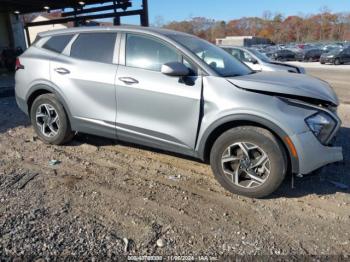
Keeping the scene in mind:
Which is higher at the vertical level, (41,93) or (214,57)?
(214,57)

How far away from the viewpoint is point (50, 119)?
16.8 feet

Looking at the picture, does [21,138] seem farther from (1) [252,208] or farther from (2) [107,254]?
(1) [252,208]

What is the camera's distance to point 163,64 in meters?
3.95

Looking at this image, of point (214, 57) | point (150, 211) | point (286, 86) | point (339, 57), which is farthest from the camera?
point (339, 57)

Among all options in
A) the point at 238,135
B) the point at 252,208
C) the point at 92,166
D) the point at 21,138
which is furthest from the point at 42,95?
the point at 252,208

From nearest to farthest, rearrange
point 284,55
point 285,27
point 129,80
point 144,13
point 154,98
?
point 154,98
point 129,80
point 144,13
point 284,55
point 285,27

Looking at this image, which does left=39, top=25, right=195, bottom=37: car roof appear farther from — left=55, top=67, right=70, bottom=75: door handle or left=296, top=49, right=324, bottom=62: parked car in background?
left=296, top=49, right=324, bottom=62: parked car in background

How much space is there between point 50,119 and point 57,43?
44.9 inches

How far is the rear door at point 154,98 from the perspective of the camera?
3861mm

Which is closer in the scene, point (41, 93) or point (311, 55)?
point (41, 93)

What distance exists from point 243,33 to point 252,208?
432 feet

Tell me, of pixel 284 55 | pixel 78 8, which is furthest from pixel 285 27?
pixel 78 8

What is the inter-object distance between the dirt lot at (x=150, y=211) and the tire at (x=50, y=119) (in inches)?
13.1

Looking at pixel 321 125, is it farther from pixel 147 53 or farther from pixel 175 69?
pixel 147 53
